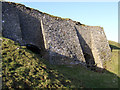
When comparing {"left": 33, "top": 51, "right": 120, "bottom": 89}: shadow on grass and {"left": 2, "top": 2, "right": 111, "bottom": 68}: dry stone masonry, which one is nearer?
{"left": 33, "top": 51, "right": 120, "bottom": 89}: shadow on grass

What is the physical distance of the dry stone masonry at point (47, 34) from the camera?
12.7 m

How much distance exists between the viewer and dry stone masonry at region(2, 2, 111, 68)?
41.5 feet

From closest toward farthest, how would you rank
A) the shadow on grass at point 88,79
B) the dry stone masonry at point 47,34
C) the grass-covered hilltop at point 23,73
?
the grass-covered hilltop at point 23,73 → the shadow on grass at point 88,79 → the dry stone masonry at point 47,34

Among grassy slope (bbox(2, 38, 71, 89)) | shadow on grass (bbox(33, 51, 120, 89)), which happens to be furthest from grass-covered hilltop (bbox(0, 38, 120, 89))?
shadow on grass (bbox(33, 51, 120, 89))

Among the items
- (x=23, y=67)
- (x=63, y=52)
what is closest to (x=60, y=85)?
(x=23, y=67)

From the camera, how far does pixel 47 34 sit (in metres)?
14.5

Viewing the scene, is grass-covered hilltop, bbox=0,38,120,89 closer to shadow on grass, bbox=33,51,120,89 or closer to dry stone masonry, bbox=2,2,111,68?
shadow on grass, bbox=33,51,120,89

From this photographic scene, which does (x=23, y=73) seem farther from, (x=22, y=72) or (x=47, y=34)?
(x=47, y=34)

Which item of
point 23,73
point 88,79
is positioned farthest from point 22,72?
point 88,79

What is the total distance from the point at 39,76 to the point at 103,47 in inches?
614

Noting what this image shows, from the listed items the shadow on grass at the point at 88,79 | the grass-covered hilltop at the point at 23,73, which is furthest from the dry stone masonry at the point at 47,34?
the grass-covered hilltop at the point at 23,73

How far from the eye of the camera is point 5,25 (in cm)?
1191

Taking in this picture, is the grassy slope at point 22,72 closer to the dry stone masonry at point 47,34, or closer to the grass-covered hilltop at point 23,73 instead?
the grass-covered hilltop at point 23,73

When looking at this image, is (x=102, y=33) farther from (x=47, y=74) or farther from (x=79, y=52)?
(x=47, y=74)
